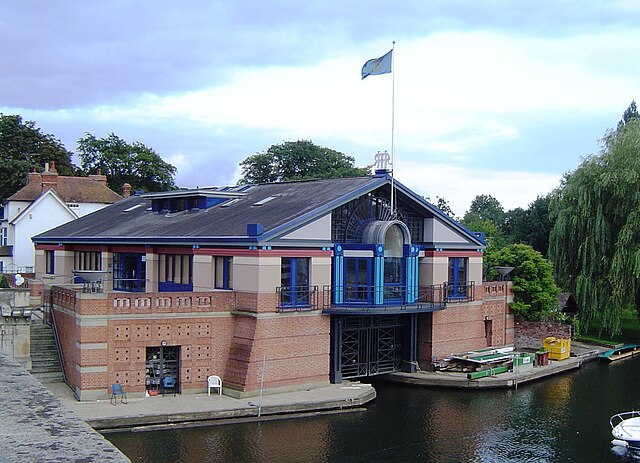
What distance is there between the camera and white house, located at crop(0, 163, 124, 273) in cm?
4784

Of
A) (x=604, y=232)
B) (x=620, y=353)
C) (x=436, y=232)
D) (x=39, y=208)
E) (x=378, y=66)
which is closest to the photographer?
(x=378, y=66)

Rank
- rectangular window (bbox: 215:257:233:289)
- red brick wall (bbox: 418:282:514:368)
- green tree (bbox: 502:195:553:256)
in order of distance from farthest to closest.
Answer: green tree (bbox: 502:195:553:256) < red brick wall (bbox: 418:282:514:368) < rectangular window (bbox: 215:257:233:289)

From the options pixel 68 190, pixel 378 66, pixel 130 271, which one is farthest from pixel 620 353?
pixel 68 190

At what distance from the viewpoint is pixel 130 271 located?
103ft

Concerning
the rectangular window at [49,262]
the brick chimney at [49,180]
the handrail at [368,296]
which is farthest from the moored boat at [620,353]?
the brick chimney at [49,180]

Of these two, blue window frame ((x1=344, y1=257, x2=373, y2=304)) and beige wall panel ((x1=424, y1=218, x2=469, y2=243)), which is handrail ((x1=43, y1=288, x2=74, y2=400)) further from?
beige wall panel ((x1=424, y1=218, x2=469, y2=243))

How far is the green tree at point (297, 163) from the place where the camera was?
7500cm

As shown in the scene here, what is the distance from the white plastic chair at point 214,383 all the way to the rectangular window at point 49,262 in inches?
607

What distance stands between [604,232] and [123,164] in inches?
1728

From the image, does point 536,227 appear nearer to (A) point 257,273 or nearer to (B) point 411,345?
(B) point 411,345

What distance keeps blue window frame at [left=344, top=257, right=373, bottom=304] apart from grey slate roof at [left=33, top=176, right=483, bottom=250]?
84.2 inches

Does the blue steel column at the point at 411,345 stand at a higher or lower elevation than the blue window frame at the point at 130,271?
lower

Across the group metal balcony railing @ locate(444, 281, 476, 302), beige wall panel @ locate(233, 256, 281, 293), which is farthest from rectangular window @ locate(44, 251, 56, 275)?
metal balcony railing @ locate(444, 281, 476, 302)

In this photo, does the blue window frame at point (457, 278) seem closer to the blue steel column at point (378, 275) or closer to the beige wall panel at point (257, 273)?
the blue steel column at point (378, 275)
